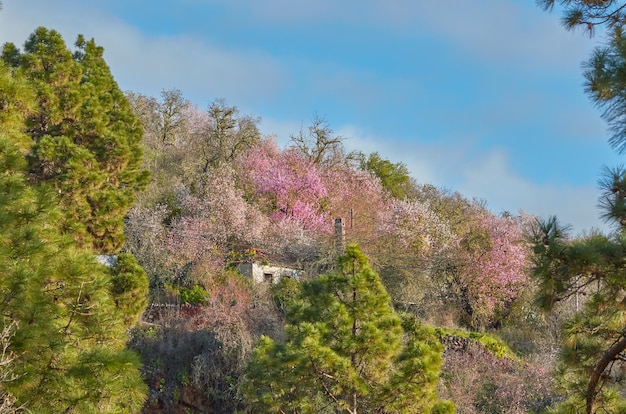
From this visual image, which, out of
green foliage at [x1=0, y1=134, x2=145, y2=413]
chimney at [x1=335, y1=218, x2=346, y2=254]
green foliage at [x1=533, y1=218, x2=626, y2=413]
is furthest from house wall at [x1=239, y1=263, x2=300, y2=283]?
green foliage at [x1=533, y1=218, x2=626, y2=413]

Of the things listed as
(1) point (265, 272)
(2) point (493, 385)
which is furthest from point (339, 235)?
(2) point (493, 385)

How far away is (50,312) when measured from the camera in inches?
234

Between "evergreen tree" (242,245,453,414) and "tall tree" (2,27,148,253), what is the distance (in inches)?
214

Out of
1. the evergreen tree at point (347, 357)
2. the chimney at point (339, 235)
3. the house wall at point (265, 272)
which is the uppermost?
the chimney at point (339, 235)

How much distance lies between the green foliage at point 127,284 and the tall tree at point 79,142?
120 centimetres

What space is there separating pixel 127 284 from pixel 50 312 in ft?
16.5

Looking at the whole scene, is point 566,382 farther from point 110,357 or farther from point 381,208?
point 381,208

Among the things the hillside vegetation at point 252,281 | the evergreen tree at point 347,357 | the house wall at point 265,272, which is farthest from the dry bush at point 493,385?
the house wall at point 265,272

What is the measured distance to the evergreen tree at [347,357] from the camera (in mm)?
7328

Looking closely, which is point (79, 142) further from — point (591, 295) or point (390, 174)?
point (390, 174)

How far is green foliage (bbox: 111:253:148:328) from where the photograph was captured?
10.9 meters

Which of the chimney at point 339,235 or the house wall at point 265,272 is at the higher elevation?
the chimney at point 339,235

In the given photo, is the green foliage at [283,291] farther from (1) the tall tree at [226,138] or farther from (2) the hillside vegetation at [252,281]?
(1) the tall tree at [226,138]

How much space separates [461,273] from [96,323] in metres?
13.5
